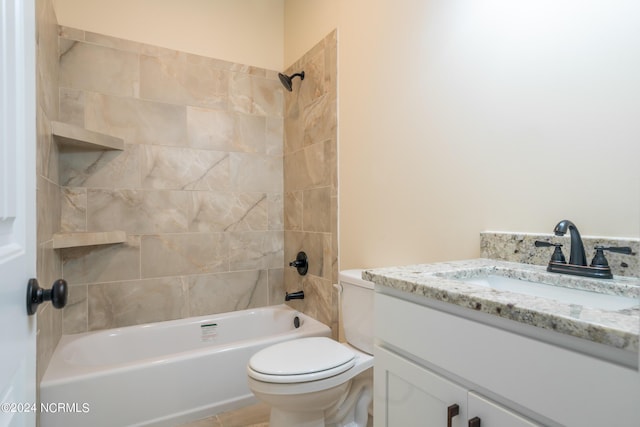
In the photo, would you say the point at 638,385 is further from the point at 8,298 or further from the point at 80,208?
the point at 80,208

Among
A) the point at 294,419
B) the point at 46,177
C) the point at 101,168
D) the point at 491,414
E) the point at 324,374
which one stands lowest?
the point at 294,419

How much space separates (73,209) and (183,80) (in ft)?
3.59

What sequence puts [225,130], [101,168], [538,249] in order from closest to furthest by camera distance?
[538,249] < [101,168] < [225,130]

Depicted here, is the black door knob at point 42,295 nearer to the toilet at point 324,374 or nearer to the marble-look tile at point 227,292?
the toilet at point 324,374

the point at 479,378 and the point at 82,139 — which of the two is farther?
the point at 82,139

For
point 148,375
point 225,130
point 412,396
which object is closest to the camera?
point 412,396

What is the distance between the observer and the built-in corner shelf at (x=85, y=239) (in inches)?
71.1

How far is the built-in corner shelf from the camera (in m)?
1.80

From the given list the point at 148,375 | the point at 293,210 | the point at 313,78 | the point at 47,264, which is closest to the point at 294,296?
the point at 293,210

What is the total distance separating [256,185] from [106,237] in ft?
3.45

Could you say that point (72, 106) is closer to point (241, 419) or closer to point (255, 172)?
point (255, 172)

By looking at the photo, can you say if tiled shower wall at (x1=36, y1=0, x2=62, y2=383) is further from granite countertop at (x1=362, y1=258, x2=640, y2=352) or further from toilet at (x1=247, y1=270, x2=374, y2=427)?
granite countertop at (x1=362, y1=258, x2=640, y2=352)

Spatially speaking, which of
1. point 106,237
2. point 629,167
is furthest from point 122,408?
point 629,167

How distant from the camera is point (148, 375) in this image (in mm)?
1675
